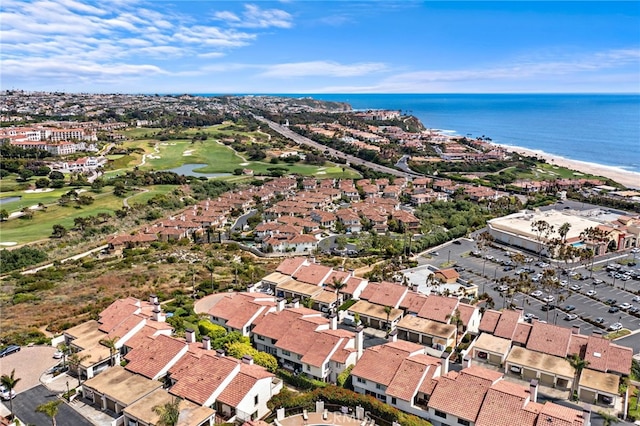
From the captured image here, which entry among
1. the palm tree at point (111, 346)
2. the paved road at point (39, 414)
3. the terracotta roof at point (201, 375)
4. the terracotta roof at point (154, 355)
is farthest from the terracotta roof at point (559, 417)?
the palm tree at point (111, 346)

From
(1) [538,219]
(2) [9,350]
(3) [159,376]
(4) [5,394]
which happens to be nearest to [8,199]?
(2) [9,350]

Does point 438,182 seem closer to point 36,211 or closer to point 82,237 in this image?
point 82,237

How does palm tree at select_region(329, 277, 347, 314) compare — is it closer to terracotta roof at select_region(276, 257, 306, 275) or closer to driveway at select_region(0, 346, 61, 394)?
terracotta roof at select_region(276, 257, 306, 275)

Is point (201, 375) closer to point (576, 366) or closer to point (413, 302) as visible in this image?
point (413, 302)

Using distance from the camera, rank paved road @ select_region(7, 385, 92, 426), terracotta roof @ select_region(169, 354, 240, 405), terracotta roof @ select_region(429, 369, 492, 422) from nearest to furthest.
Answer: terracotta roof @ select_region(429, 369, 492, 422), paved road @ select_region(7, 385, 92, 426), terracotta roof @ select_region(169, 354, 240, 405)

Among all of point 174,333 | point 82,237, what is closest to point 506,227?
point 174,333

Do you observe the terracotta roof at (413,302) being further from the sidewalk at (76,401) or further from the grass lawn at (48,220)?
the grass lawn at (48,220)

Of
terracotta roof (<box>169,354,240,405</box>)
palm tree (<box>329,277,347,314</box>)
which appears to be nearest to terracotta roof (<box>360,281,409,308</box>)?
palm tree (<box>329,277,347,314</box>)
